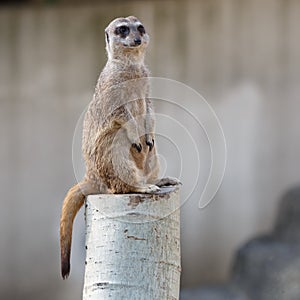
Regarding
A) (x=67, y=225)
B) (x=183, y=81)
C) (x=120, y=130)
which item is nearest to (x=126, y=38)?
(x=120, y=130)

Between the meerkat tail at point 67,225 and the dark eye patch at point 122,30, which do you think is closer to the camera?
the meerkat tail at point 67,225

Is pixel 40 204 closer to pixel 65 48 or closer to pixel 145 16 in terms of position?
pixel 65 48

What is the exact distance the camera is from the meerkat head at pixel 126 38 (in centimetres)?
361

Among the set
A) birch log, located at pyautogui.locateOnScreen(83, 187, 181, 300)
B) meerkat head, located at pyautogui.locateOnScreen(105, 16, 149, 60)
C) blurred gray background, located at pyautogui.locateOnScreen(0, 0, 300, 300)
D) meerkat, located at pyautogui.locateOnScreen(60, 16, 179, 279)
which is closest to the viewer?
birch log, located at pyautogui.locateOnScreen(83, 187, 181, 300)

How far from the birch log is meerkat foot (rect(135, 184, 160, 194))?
0.81 feet

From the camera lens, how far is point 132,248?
2912mm

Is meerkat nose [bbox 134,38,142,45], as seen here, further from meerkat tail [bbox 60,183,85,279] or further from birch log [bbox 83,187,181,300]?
birch log [bbox 83,187,181,300]

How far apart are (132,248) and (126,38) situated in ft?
3.59

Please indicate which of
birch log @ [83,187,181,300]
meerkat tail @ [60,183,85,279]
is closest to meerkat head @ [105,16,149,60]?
meerkat tail @ [60,183,85,279]

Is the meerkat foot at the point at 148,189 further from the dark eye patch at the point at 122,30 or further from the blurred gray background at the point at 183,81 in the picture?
the blurred gray background at the point at 183,81

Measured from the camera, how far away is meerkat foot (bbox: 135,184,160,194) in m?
3.29

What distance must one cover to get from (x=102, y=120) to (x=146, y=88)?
0.92 feet

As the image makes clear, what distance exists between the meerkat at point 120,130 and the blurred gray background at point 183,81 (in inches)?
102

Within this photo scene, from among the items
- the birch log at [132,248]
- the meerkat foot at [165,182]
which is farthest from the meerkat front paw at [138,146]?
the birch log at [132,248]
